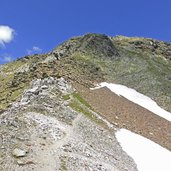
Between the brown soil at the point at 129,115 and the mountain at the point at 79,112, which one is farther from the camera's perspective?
the brown soil at the point at 129,115

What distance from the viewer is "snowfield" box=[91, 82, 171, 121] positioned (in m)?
67.8

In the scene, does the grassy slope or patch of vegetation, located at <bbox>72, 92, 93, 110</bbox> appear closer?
patch of vegetation, located at <bbox>72, 92, 93, 110</bbox>

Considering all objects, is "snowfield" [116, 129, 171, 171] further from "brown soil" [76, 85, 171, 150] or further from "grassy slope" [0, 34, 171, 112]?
"grassy slope" [0, 34, 171, 112]

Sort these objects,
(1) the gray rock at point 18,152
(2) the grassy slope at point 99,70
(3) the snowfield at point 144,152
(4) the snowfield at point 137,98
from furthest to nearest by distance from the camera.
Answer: (2) the grassy slope at point 99,70
(4) the snowfield at point 137,98
(3) the snowfield at point 144,152
(1) the gray rock at point 18,152

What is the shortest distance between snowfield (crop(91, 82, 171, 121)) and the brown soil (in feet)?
10.9

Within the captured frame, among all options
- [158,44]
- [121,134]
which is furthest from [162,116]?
[158,44]

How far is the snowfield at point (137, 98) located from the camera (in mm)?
67750

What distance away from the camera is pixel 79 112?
51.3 metres

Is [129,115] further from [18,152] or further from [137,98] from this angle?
Result: [18,152]

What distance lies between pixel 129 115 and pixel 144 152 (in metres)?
13.0

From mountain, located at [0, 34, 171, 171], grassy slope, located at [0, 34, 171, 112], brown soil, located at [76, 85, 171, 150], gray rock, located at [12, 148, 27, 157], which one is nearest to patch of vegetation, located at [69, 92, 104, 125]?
mountain, located at [0, 34, 171, 171]

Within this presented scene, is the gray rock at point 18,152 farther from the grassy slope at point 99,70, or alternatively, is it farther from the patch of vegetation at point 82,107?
the grassy slope at point 99,70

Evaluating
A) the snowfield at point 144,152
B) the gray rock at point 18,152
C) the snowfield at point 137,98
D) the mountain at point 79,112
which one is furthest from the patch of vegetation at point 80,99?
the gray rock at point 18,152

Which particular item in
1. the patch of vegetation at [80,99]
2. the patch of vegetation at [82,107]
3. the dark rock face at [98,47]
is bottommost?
the patch of vegetation at [82,107]
